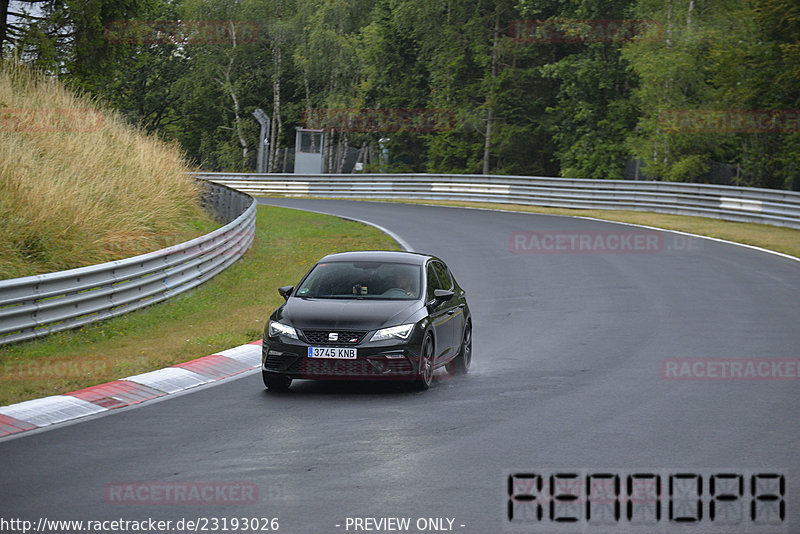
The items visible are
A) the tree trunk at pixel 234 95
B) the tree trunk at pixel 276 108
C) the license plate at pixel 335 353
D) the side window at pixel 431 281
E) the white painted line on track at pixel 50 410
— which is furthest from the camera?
the tree trunk at pixel 234 95

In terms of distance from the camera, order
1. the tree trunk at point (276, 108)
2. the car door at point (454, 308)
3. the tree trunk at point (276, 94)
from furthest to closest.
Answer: the tree trunk at point (276, 108) → the tree trunk at point (276, 94) → the car door at point (454, 308)

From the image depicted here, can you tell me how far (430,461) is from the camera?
7996 millimetres

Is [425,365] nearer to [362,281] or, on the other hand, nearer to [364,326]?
[364,326]

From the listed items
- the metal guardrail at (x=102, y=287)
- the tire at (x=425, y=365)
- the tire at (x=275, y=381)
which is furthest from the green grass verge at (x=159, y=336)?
the tire at (x=425, y=365)

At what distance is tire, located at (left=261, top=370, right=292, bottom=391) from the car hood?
59 cm

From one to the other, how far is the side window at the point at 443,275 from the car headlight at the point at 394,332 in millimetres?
2147

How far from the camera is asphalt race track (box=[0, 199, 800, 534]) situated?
6750 mm

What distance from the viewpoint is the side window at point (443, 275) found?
43.1 ft

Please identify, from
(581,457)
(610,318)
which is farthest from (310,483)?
(610,318)

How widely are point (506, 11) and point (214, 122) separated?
31.6m

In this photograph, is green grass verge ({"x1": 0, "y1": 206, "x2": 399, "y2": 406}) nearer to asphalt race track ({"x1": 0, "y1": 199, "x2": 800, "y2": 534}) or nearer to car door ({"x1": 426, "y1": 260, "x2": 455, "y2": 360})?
asphalt race track ({"x1": 0, "y1": 199, "x2": 800, "y2": 534})

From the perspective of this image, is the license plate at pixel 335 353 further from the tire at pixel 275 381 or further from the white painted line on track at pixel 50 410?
the white painted line on track at pixel 50 410

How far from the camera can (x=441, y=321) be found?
1184 cm

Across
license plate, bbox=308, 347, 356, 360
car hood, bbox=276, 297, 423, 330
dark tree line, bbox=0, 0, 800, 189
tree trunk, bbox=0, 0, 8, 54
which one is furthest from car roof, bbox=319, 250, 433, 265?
tree trunk, bbox=0, 0, 8, 54
